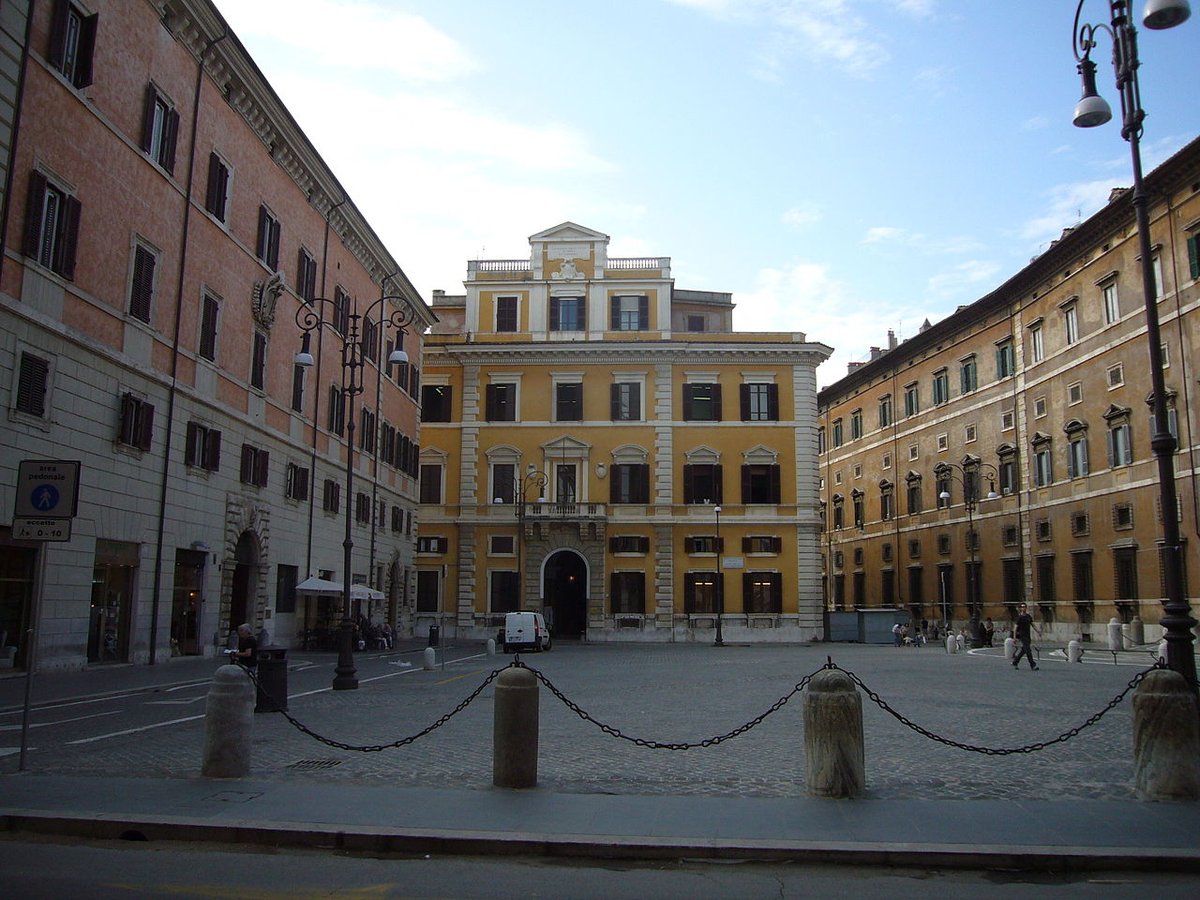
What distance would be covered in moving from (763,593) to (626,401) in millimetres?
12089

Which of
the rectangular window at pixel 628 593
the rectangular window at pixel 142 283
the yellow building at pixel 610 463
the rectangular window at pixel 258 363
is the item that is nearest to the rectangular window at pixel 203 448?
the rectangular window at pixel 258 363

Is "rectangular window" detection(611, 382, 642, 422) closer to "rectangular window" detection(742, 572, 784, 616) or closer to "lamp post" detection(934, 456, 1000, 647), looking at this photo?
"rectangular window" detection(742, 572, 784, 616)

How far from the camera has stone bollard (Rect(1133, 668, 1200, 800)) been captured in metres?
8.88

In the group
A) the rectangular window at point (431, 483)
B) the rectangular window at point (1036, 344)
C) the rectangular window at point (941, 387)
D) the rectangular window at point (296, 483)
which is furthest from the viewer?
the rectangular window at point (941, 387)

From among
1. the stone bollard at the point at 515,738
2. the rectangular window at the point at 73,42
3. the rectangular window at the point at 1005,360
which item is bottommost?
the stone bollard at the point at 515,738

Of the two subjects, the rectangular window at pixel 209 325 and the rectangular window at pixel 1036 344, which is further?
the rectangular window at pixel 1036 344

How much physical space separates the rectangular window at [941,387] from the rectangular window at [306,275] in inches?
1438

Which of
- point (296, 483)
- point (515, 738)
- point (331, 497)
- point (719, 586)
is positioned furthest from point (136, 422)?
point (719, 586)

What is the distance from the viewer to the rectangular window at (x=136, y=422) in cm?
2266

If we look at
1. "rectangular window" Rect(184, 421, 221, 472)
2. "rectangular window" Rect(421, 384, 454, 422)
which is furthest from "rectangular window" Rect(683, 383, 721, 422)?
"rectangular window" Rect(184, 421, 221, 472)

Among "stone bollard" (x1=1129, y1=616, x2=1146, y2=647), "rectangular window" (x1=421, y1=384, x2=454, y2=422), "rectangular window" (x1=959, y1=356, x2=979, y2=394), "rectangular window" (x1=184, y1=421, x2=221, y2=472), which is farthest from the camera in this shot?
"rectangular window" (x1=959, y1=356, x2=979, y2=394)

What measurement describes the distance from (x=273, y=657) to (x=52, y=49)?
43.6ft

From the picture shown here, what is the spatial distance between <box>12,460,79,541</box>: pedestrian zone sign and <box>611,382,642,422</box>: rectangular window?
43.1m

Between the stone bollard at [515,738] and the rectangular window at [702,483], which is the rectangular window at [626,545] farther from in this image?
the stone bollard at [515,738]
